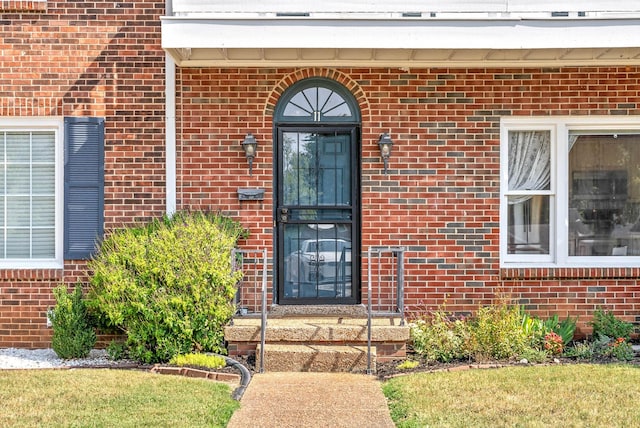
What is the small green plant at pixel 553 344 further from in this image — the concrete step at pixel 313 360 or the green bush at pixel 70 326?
the green bush at pixel 70 326

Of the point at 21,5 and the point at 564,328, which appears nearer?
the point at 564,328

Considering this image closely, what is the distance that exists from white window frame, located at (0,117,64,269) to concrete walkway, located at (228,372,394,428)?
10.2 feet

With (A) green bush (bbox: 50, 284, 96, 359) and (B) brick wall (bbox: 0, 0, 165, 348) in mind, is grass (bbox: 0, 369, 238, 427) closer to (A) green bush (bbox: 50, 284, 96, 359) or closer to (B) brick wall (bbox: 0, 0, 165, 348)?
(A) green bush (bbox: 50, 284, 96, 359)

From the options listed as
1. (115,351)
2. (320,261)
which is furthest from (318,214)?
(115,351)

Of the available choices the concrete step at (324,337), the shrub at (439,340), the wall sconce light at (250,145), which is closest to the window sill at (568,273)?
the shrub at (439,340)

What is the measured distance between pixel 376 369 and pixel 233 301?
5.78ft

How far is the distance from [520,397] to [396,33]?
386cm

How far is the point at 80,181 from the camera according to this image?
8836 mm

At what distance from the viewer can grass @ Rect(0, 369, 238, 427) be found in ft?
18.7

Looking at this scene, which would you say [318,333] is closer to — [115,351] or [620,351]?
[115,351]

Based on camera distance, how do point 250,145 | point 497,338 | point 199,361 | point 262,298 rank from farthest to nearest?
point 250,145 < point 497,338 < point 262,298 < point 199,361

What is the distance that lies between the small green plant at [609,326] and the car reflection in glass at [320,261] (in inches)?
114

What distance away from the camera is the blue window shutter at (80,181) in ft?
28.9

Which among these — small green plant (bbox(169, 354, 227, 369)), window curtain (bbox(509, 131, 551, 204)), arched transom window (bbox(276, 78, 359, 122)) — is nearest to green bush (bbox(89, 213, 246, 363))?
small green plant (bbox(169, 354, 227, 369))
